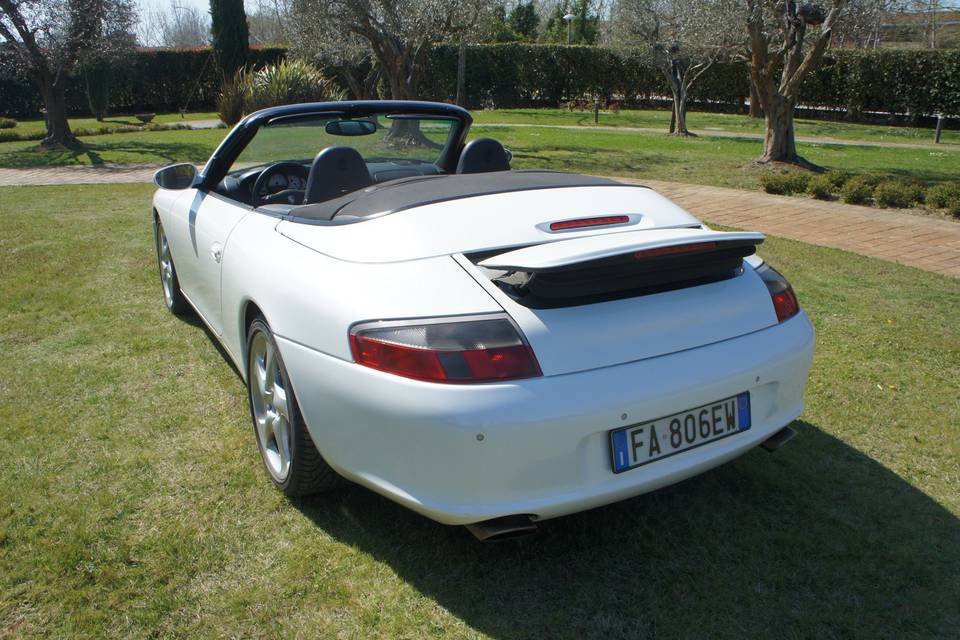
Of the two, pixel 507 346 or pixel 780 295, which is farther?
pixel 780 295

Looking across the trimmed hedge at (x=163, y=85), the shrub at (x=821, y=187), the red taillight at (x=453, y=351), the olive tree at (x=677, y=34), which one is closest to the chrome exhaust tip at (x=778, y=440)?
the red taillight at (x=453, y=351)

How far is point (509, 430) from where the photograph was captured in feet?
6.60

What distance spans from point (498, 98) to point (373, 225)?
3322 cm

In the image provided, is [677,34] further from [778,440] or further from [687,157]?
[778,440]

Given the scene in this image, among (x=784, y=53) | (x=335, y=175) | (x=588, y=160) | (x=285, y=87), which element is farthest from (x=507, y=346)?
(x=285, y=87)

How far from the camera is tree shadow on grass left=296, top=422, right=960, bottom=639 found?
2.19 meters

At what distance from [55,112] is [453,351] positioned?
60.8ft

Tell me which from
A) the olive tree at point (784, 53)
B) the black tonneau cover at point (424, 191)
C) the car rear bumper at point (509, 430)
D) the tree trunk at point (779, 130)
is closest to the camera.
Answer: the car rear bumper at point (509, 430)

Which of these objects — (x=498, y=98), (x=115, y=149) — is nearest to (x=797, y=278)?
(x=115, y=149)

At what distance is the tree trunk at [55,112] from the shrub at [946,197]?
17.1m

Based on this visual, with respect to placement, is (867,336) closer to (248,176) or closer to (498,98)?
(248,176)

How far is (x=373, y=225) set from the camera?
103 inches

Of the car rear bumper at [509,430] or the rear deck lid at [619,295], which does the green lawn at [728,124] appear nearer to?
the rear deck lid at [619,295]

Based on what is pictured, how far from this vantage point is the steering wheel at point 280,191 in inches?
142
